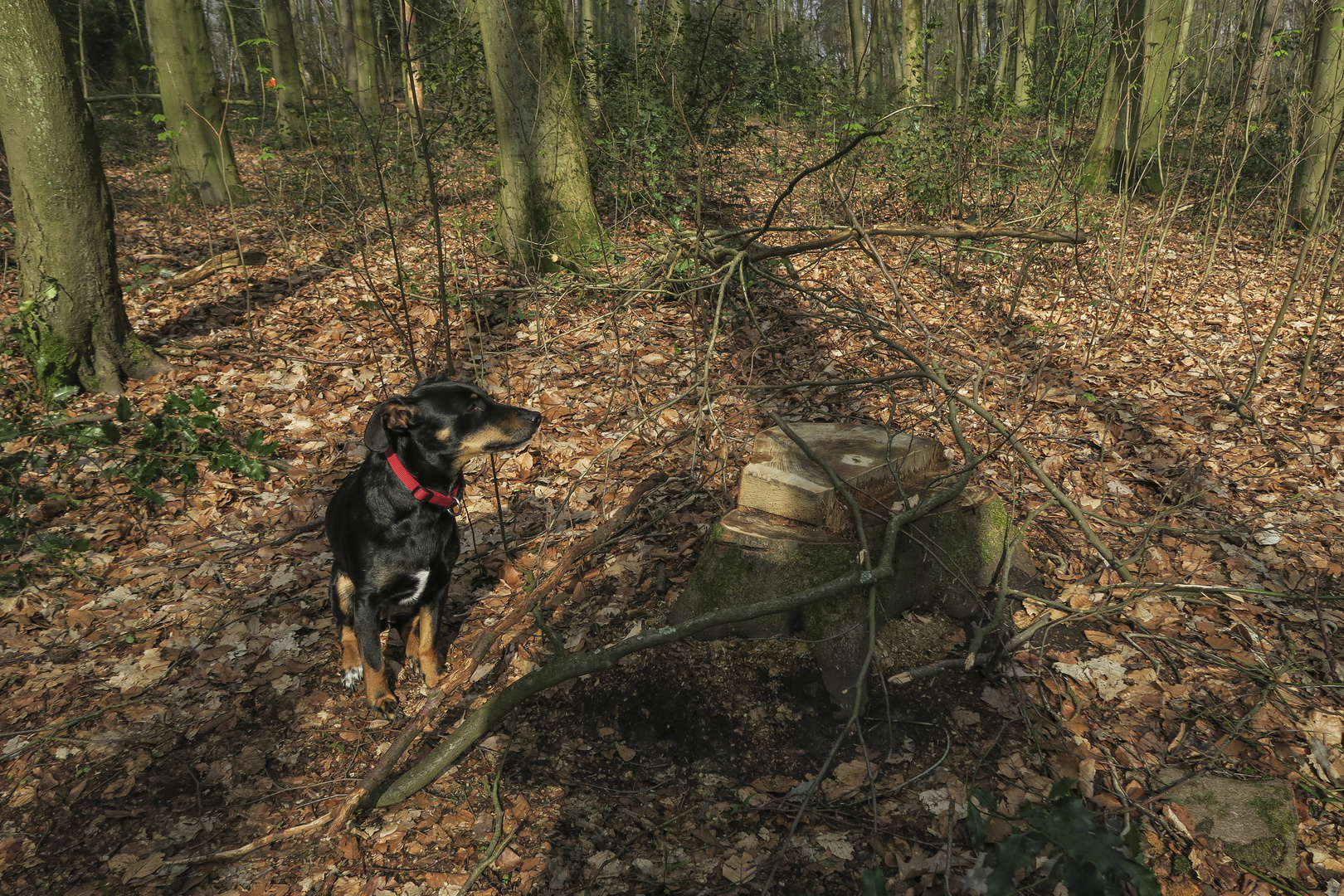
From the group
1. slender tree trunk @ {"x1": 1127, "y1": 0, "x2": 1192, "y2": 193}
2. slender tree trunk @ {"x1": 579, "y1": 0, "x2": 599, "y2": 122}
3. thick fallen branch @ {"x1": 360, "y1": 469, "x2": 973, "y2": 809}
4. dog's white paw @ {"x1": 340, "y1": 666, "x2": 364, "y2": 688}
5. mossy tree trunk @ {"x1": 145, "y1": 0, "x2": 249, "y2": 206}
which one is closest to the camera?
thick fallen branch @ {"x1": 360, "y1": 469, "x2": 973, "y2": 809}

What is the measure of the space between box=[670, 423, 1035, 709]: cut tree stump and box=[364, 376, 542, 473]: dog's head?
3.92 ft

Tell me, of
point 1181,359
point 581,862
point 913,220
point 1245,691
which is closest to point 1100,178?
point 913,220

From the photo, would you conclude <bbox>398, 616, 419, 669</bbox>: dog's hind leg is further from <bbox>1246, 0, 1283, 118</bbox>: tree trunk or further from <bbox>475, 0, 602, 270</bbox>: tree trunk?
<bbox>1246, 0, 1283, 118</bbox>: tree trunk

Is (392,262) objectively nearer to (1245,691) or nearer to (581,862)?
(581,862)

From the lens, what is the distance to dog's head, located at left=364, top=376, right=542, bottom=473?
3.62 m

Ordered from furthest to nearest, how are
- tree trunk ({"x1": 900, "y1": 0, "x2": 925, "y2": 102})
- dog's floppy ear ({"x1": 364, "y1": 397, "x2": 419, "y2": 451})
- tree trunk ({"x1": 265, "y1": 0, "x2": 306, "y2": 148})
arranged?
tree trunk ({"x1": 265, "y1": 0, "x2": 306, "y2": 148}) < tree trunk ({"x1": 900, "y1": 0, "x2": 925, "y2": 102}) < dog's floppy ear ({"x1": 364, "y1": 397, "x2": 419, "y2": 451})

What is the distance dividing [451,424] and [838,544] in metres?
1.99

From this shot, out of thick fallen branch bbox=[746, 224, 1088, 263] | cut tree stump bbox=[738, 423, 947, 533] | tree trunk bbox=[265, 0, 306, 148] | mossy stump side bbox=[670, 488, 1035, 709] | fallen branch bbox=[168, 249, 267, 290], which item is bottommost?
mossy stump side bbox=[670, 488, 1035, 709]

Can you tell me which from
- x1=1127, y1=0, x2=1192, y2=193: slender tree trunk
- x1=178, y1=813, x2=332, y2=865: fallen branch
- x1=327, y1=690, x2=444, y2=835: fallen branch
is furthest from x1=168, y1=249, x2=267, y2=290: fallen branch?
x1=1127, y1=0, x2=1192, y2=193: slender tree trunk

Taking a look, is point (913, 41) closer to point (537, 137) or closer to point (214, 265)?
point (537, 137)

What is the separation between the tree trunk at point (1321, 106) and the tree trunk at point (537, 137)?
7624 millimetres

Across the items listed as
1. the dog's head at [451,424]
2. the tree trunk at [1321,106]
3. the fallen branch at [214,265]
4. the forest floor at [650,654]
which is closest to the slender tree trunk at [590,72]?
the forest floor at [650,654]

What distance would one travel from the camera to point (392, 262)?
28.2 ft

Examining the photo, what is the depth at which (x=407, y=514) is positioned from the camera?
12.3ft
